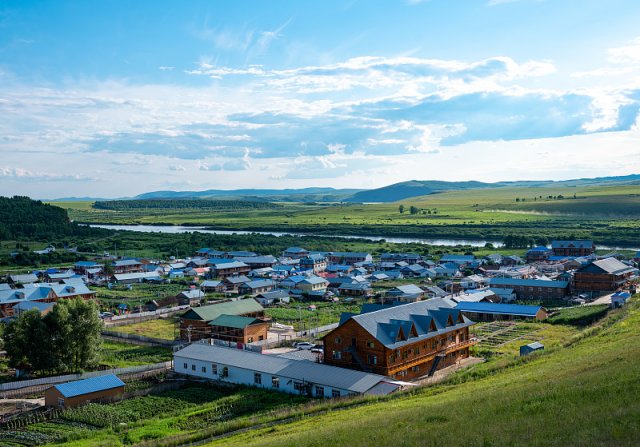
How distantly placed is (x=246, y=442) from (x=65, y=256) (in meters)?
83.8

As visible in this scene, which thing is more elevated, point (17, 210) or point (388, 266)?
point (17, 210)

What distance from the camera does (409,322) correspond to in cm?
3075

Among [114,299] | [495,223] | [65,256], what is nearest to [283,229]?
[495,223]

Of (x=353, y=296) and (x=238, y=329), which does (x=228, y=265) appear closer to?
(x=353, y=296)

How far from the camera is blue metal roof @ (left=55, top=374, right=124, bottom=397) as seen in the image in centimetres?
2641

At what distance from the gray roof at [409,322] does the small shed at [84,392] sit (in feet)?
39.5

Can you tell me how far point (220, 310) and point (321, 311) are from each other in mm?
13018

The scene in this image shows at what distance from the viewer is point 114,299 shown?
2431 inches

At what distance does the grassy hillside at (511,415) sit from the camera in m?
12.4

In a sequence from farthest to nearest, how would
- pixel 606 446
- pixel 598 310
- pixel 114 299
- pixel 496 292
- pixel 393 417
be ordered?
pixel 114 299
pixel 496 292
pixel 598 310
pixel 393 417
pixel 606 446

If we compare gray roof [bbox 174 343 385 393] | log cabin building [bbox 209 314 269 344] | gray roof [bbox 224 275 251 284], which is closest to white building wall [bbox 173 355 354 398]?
gray roof [bbox 174 343 385 393]

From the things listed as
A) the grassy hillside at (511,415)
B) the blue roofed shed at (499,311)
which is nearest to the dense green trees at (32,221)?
the blue roofed shed at (499,311)

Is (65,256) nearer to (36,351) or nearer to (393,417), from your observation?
(36,351)

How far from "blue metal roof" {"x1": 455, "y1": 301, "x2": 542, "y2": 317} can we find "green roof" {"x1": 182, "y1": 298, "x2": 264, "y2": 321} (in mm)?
17455
